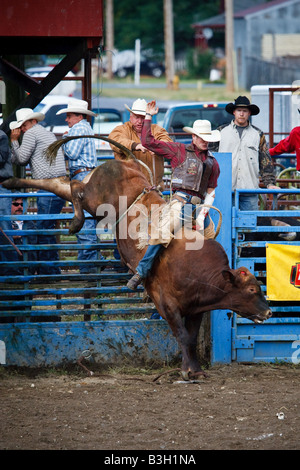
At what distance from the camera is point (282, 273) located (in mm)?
7582

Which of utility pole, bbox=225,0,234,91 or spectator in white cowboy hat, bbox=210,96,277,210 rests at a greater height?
utility pole, bbox=225,0,234,91

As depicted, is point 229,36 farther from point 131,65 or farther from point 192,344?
point 192,344

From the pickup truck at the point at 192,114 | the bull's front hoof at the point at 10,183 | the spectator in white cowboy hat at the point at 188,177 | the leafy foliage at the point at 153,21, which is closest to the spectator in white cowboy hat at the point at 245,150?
the spectator in white cowboy hat at the point at 188,177

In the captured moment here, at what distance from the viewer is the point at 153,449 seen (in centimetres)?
527

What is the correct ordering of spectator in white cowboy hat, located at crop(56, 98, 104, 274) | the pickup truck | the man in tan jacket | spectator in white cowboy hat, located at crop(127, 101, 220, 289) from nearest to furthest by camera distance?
1. spectator in white cowboy hat, located at crop(127, 101, 220, 289)
2. the man in tan jacket
3. spectator in white cowboy hat, located at crop(56, 98, 104, 274)
4. the pickup truck

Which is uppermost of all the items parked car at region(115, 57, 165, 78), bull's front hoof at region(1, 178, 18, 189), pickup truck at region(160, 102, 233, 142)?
parked car at region(115, 57, 165, 78)

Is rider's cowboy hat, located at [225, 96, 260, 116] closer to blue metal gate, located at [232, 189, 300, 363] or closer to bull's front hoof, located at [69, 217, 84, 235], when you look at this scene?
blue metal gate, located at [232, 189, 300, 363]

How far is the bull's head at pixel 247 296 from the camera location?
22.6 feet

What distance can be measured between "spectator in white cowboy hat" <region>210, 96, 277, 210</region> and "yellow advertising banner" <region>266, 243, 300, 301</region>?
97cm

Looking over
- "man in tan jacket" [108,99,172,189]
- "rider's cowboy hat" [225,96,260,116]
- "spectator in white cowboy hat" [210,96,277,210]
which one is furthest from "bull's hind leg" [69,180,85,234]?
"rider's cowboy hat" [225,96,260,116]

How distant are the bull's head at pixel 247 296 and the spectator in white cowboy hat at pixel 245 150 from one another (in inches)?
64.8

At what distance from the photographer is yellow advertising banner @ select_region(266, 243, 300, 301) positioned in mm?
7562

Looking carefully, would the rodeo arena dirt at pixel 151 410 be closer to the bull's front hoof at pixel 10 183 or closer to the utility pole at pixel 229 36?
the bull's front hoof at pixel 10 183
